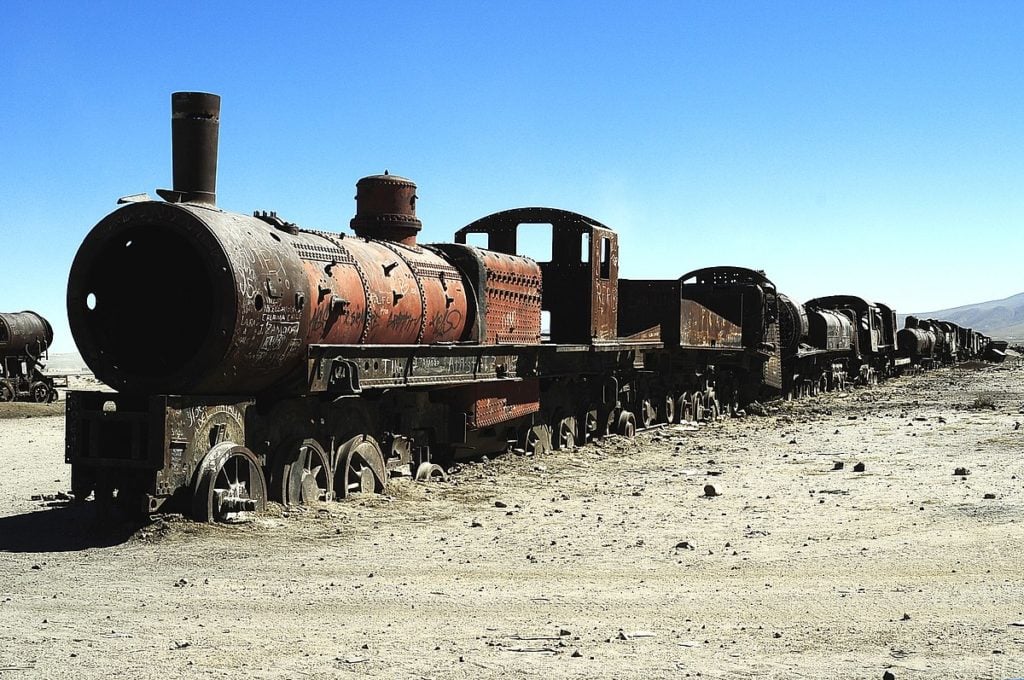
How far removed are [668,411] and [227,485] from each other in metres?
13.3

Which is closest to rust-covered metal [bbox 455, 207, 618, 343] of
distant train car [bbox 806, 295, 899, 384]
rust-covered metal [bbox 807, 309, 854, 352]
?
rust-covered metal [bbox 807, 309, 854, 352]

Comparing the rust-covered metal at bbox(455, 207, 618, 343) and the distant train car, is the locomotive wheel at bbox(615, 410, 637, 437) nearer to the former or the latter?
the rust-covered metal at bbox(455, 207, 618, 343)

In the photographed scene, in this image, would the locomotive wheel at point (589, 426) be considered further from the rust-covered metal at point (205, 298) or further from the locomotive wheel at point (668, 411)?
the rust-covered metal at point (205, 298)

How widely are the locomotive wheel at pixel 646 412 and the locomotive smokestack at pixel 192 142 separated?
1170 centimetres

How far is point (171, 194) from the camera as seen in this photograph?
9.91 m

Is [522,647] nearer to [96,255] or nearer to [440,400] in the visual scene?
[96,255]

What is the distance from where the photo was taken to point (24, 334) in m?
31.2

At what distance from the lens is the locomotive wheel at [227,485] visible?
30.5 ft

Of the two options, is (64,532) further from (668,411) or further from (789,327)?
(789,327)

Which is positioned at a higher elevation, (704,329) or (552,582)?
(704,329)

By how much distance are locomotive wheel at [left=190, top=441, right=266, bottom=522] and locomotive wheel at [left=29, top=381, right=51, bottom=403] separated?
23.4 metres

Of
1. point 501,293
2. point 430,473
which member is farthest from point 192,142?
point 501,293

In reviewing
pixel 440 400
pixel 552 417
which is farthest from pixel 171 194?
pixel 552 417

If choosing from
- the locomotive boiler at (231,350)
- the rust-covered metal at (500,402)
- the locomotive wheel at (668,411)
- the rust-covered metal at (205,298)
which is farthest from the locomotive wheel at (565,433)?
the rust-covered metal at (205,298)
